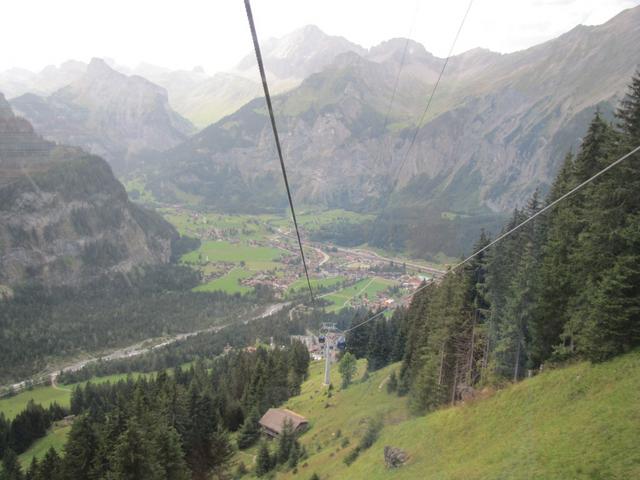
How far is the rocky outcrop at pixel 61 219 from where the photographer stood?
138 m

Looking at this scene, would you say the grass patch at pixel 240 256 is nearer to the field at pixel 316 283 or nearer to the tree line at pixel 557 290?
the field at pixel 316 283

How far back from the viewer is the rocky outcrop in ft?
453

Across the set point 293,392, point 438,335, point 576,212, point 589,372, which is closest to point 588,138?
point 576,212

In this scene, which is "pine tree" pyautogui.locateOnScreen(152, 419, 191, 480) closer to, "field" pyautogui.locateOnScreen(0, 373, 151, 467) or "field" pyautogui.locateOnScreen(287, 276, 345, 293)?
"field" pyautogui.locateOnScreen(0, 373, 151, 467)

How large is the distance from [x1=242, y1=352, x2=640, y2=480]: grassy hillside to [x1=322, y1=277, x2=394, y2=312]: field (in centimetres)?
9262

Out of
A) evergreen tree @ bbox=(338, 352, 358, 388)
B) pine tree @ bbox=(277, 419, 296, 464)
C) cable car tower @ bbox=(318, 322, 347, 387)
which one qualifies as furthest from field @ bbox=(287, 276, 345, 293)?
pine tree @ bbox=(277, 419, 296, 464)

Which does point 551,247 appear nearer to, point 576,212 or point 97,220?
point 576,212

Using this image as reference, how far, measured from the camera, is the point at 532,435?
65.0ft

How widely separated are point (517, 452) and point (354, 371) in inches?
1535

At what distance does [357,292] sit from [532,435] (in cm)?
11953

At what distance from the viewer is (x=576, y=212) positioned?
84.1 feet

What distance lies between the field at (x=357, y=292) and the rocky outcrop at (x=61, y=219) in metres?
77.0

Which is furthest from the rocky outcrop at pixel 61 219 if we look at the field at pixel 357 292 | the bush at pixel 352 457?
the bush at pixel 352 457

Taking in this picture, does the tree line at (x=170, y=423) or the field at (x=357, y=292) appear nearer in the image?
the tree line at (x=170, y=423)
